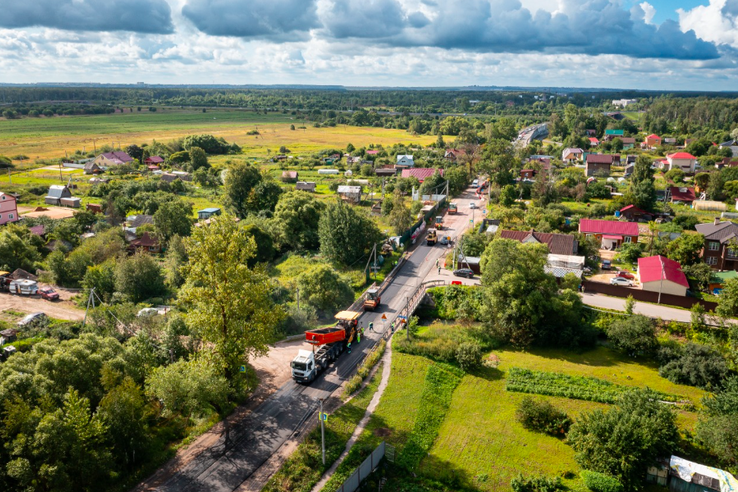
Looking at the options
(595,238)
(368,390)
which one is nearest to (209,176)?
(595,238)

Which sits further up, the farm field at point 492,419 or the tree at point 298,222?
the tree at point 298,222

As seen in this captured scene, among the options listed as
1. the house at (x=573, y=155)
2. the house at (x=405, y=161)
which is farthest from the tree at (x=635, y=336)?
the house at (x=573, y=155)

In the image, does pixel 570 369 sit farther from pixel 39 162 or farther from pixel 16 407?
pixel 39 162

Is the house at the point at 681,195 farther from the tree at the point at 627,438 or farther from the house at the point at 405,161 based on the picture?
the tree at the point at 627,438

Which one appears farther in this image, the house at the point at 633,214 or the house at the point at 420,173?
the house at the point at 420,173

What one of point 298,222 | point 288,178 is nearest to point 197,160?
point 288,178

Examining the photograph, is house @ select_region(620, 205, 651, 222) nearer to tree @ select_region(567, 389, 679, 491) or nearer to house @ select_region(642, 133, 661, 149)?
tree @ select_region(567, 389, 679, 491)

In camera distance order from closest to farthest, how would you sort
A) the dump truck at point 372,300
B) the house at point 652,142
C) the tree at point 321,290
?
1. the tree at point 321,290
2. the dump truck at point 372,300
3. the house at point 652,142
